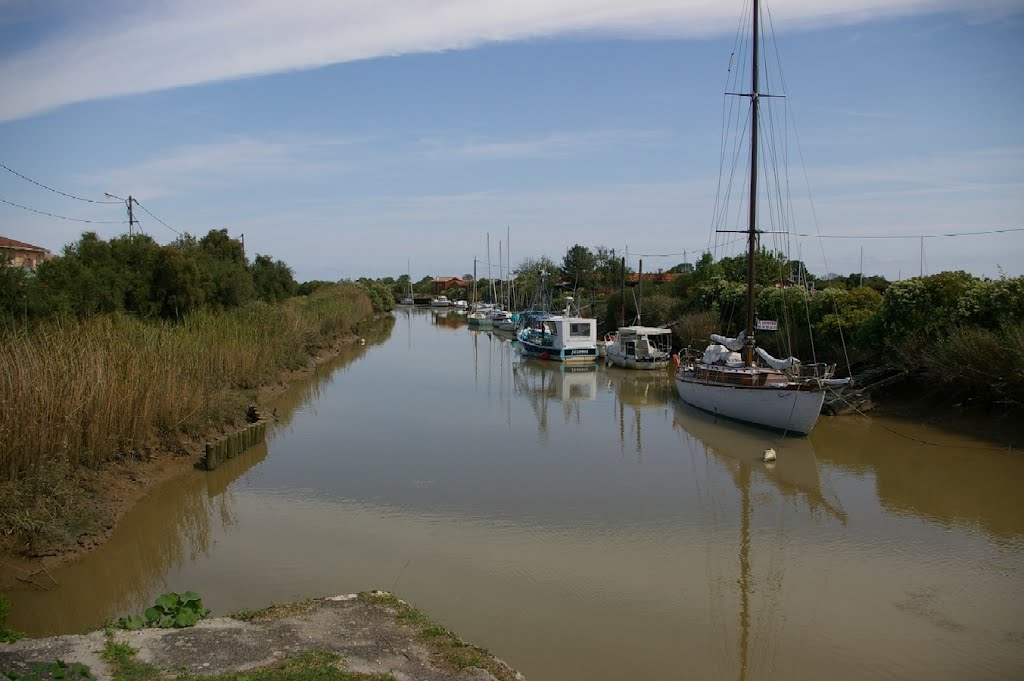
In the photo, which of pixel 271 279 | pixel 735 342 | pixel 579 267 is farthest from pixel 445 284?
pixel 735 342

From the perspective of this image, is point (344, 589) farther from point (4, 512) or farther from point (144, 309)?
point (144, 309)

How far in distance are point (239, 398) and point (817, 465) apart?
15.1m

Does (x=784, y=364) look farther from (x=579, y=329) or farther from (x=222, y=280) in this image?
(x=222, y=280)

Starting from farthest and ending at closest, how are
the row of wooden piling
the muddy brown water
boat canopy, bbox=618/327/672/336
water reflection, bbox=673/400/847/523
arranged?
boat canopy, bbox=618/327/672/336, the row of wooden piling, water reflection, bbox=673/400/847/523, the muddy brown water

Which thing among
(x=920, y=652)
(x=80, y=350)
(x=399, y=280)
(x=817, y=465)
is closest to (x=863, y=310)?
(x=817, y=465)

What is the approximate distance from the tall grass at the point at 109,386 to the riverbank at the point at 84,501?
21 cm

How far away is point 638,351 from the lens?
35438 millimetres

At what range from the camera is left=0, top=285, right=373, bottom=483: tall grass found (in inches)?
442

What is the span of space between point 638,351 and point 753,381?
14.5 meters

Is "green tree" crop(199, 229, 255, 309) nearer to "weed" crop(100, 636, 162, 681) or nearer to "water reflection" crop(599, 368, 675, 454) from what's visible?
"water reflection" crop(599, 368, 675, 454)

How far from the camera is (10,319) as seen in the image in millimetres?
15914

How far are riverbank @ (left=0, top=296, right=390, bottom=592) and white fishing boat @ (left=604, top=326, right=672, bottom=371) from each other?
21.6 metres

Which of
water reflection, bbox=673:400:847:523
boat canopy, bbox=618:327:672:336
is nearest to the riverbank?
water reflection, bbox=673:400:847:523

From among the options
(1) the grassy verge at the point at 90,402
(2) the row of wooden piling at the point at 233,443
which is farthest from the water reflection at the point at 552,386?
(1) the grassy verge at the point at 90,402
